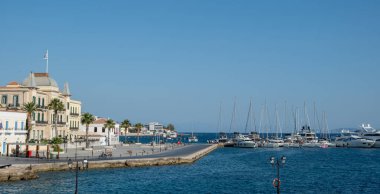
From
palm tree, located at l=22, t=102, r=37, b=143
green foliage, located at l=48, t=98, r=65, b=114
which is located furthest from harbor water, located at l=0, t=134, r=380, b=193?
green foliage, located at l=48, t=98, r=65, b=114

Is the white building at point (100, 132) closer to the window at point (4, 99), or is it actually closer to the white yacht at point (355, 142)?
the window at point (4, 99)

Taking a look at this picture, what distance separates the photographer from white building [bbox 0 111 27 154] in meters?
76.8

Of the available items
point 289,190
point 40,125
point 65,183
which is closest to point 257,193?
point 289,190

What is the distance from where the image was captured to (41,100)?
94.1 metres

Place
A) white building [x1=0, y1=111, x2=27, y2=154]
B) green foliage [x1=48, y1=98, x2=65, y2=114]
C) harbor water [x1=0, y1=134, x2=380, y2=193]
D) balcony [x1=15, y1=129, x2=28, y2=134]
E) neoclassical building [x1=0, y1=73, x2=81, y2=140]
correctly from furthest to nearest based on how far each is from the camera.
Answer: green foliage [x1=48, y1=98, x2=65, y2=114] < neoclassical building [x1=0, y1=73, x2=81, y2=140] < balcony [x1=15, y1=129, x2=28, y2=134] < white building [x1=0, y1=111, x2=27, y2=154] < harbor water [x1=0, y1=134, x2=380, y2=193]

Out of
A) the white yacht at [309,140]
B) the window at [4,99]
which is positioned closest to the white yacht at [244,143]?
the white yacht at [309,140]

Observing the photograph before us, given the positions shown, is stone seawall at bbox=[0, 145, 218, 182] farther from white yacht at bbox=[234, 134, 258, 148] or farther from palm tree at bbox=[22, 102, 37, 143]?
white yacht at bbox=[234, 134, 258, 148]

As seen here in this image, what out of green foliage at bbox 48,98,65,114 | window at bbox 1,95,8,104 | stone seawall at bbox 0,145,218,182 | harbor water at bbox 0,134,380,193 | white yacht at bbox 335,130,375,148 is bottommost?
harbor water at bbox 0,134,380,193

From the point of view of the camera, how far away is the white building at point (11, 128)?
7681cm

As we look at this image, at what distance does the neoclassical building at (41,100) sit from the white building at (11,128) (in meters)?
2.16

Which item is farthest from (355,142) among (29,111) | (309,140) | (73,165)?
(73,165)

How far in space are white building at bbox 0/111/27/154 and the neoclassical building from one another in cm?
216

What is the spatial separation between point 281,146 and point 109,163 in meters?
111

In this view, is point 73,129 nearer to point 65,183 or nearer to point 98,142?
point 98,142
